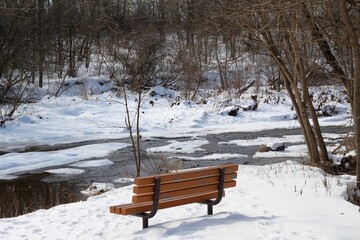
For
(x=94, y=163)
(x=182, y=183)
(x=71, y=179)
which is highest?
(x=182, y=183)

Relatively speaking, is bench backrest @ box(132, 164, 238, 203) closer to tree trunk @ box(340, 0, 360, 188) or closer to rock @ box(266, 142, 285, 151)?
tree trunk @ box(340, 0, 360, 188)

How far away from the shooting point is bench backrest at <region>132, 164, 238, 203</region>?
6039 millimetres

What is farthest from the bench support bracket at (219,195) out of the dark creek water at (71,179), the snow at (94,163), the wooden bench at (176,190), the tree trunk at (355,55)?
the snow at (94,163)

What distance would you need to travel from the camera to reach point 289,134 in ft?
68.1

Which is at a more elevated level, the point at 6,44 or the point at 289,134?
the point at 6,44

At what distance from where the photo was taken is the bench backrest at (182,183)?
6.04 meters

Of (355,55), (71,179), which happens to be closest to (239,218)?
(355,55)

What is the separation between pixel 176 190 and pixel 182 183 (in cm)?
11

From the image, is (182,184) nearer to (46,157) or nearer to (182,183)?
(182,183)

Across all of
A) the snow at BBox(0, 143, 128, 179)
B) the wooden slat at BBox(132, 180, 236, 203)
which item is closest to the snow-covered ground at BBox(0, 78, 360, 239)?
the snow at BBox(0, 143, 128, 179)

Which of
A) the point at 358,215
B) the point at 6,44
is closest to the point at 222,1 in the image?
the point at 358,215

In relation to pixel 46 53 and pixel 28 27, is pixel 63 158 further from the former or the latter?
pixel 46 53

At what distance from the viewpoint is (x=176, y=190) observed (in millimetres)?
6465

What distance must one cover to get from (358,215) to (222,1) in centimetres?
559
